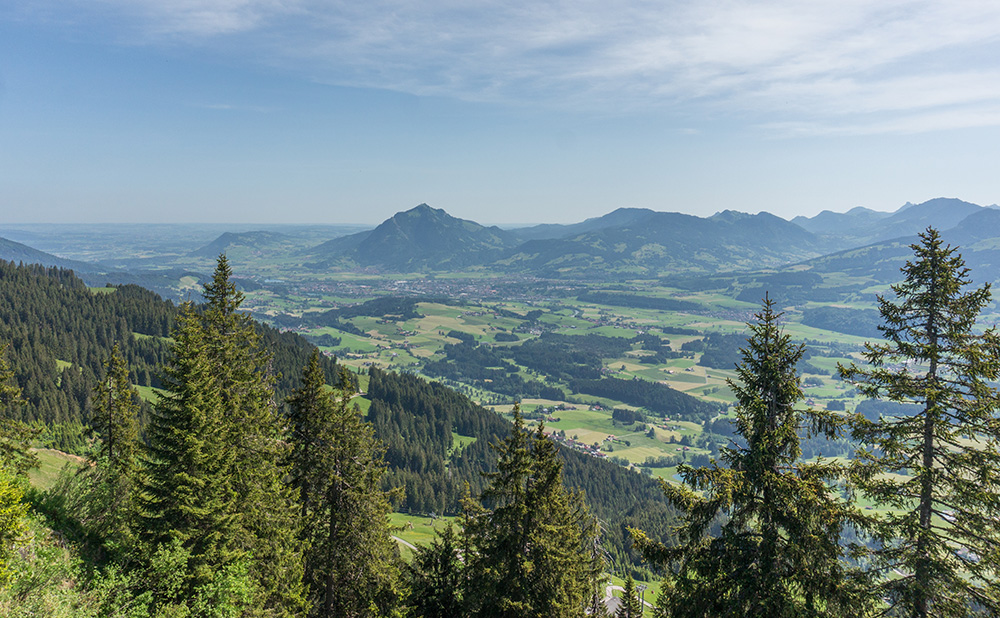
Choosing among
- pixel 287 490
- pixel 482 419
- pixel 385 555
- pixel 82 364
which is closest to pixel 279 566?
pixel 287 490

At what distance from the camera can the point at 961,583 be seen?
12.7 metres

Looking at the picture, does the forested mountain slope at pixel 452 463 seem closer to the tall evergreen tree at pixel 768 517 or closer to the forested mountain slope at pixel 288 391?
the forested mountain slope at pixel 288 391

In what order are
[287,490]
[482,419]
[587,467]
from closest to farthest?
[287,490] < [587,467] < [482,419]

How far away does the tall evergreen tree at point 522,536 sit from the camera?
21891 mm

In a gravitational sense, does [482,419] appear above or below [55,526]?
below

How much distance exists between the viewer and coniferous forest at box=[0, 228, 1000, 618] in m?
13.5

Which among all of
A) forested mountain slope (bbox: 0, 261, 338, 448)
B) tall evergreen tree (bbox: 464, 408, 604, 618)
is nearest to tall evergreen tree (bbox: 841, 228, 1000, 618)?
tall evergreen tree (bbox: 464, 408, 604, 618)

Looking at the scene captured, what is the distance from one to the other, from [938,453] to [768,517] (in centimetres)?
479

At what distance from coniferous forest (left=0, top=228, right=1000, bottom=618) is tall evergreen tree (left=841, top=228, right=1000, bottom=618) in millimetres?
59

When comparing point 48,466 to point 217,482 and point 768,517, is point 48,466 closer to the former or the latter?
point 217,482

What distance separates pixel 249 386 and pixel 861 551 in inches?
1126

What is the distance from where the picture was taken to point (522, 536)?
2208 centimetres

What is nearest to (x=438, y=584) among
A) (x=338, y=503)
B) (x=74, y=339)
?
(x=338, y=503)

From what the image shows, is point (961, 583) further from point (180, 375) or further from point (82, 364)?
point (82, 364)
